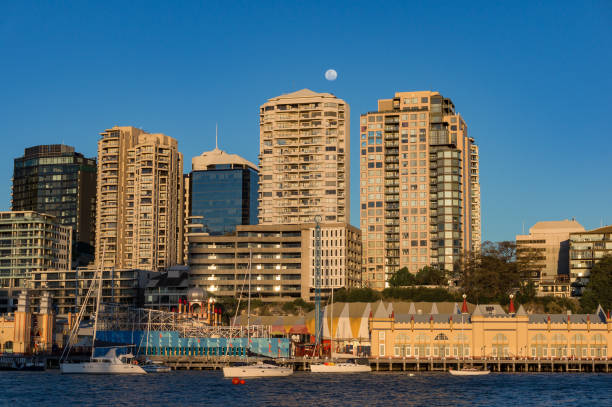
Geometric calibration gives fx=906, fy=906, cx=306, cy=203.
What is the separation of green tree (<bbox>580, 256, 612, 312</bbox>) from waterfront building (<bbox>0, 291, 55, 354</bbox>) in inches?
4345

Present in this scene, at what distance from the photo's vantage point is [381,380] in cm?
13638

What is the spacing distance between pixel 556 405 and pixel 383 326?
184 feet

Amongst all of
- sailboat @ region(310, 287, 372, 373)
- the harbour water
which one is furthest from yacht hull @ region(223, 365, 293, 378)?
sailboat @ region(310, 287, 372, 373)

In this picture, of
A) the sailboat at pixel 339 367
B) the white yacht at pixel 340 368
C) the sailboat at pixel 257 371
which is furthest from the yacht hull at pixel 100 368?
the white yacht at pixel 340 368

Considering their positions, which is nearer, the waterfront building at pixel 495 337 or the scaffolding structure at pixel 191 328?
the waterfront building at pixel 495 337

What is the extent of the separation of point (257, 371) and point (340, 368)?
15955 millimetres

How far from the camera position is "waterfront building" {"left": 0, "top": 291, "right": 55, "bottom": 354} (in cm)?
17788

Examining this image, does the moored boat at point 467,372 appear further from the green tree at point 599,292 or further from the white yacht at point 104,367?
the white yacht at point 104,367

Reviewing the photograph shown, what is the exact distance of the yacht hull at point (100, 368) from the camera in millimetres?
152125

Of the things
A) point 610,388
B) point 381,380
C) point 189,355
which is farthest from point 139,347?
point 610,388

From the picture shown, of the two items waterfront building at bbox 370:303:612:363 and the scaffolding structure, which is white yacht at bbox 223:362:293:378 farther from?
waterfront building at bbox 370:303:612:363

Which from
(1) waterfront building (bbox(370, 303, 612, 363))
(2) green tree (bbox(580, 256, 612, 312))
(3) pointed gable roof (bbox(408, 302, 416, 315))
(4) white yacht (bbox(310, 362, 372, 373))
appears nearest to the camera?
(4) white yacht (bbox(310, 362, 372, 373))

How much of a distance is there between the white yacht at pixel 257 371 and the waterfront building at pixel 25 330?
53.2 meters

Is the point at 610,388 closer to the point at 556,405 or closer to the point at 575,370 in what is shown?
the point at 556,405
